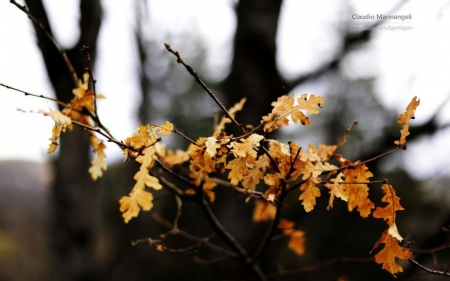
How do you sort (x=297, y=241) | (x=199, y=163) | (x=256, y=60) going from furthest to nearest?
(x=256, y=60), (x=297, y=241), (x=199, y=163)

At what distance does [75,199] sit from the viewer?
2.53 meters

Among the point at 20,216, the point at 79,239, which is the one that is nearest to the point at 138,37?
the point at 79,239

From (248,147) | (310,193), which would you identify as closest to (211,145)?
(248,147)

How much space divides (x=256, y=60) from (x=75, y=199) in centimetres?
177

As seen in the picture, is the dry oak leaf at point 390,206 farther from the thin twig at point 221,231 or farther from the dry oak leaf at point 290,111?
the thin twig at point 221,231

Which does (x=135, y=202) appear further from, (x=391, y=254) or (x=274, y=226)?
(x=391, y=254)

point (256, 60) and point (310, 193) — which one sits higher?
point (256, 60)

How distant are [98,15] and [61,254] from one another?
188 cm

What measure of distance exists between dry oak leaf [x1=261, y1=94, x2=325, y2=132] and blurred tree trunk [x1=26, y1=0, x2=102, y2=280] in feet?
6.81

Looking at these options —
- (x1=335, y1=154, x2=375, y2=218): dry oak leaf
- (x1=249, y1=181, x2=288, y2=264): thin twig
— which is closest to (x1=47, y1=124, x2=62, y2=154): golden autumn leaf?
(x1=249, y1=181, x2=288, y2=264): thin twig

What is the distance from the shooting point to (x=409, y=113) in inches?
29.3

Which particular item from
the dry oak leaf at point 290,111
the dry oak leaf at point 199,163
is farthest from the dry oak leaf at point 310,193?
the dry oak leaf at point 199,163

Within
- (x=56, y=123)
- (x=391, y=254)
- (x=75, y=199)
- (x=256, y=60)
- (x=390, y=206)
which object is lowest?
(x=391, y=254)

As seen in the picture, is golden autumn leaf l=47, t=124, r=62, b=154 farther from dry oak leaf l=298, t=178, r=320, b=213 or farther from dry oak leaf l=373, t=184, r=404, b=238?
dry oak leaf l=373, t=184, r=404, b=238
